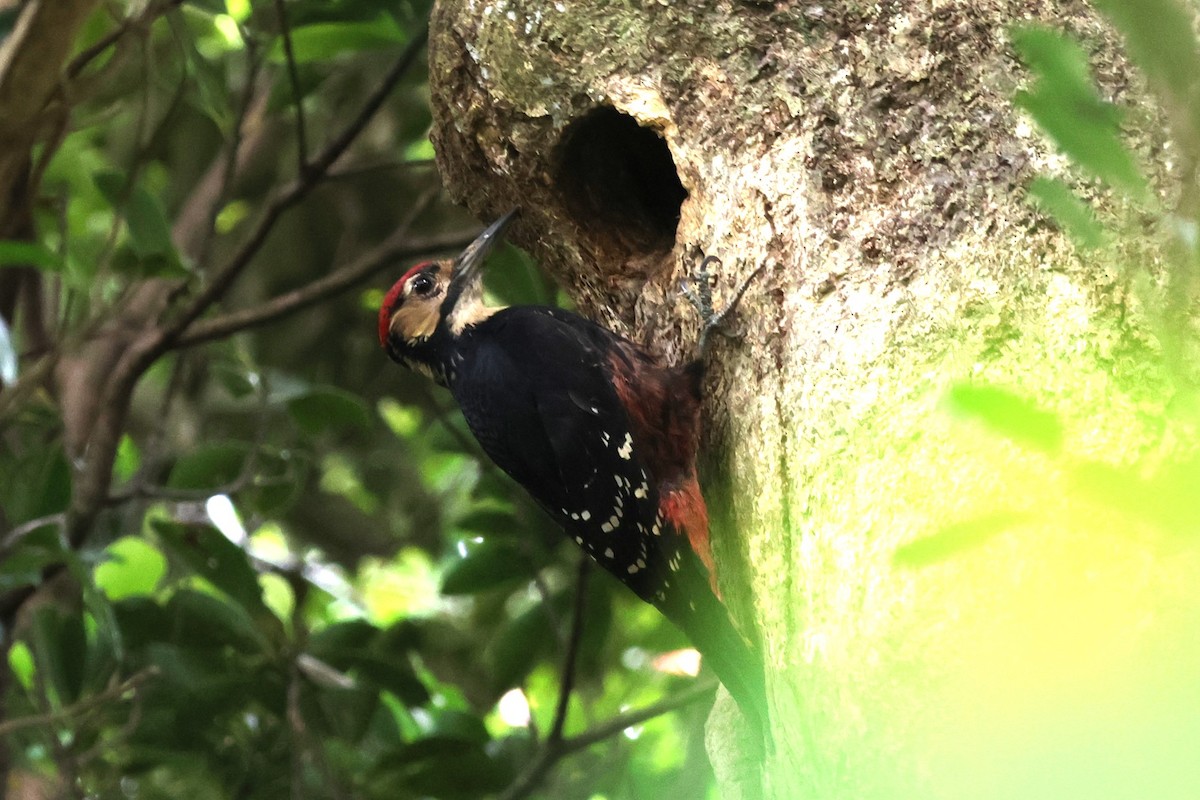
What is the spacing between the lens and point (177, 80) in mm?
3953

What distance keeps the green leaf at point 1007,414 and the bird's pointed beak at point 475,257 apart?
2342 mm

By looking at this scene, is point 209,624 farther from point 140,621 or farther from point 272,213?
point 272,213

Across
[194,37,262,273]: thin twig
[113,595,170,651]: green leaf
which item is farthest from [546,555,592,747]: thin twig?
[194,37,262,273]: thin twig

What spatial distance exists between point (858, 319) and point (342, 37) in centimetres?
192

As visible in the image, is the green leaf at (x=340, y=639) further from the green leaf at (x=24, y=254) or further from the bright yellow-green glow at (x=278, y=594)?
the bright yellow-green glow at (x=278, y=594)

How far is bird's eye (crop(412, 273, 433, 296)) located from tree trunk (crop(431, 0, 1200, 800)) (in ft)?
1.02

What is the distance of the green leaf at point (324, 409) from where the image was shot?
3.30m

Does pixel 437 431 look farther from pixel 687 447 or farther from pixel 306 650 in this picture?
pixel 687 447

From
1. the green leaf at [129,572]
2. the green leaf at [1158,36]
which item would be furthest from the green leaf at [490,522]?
the green leaf at [1158,36]

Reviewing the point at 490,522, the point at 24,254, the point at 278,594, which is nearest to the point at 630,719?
the point at 490,522

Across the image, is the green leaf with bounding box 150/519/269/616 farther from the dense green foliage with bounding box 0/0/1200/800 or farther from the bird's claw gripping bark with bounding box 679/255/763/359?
the bird's claw gripping bark with bounding box 679/255/763/359

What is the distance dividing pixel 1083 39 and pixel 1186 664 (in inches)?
68.1

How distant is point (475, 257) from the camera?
3248 millimetres

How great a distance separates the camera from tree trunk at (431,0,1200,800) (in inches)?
42.5
